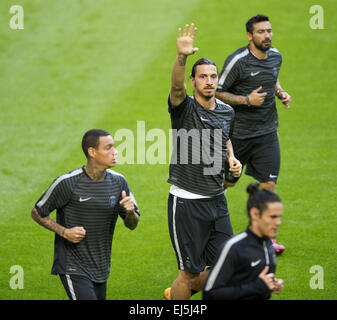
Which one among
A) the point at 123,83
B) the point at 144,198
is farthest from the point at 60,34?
the point at 144,198

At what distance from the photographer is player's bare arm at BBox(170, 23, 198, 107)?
6453 millimetres

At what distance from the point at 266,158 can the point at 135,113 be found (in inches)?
203

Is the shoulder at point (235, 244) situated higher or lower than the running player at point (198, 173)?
lower

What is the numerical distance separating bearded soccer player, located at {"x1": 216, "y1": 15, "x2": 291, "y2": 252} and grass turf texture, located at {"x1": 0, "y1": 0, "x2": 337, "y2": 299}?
3.59 ft

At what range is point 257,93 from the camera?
880 cm

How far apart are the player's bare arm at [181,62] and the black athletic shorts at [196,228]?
107 cm

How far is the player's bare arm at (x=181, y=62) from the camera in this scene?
254 inches

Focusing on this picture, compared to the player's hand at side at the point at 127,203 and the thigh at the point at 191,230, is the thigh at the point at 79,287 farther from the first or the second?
the thigh at the point at 191,230

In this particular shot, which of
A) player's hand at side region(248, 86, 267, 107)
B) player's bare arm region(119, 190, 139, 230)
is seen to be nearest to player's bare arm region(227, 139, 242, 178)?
player's bare arm region(119, 190, 139, 230)

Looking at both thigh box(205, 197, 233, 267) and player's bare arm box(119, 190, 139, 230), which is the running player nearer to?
thigh box(205, 197, 233, 267)

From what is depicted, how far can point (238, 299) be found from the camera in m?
5.38

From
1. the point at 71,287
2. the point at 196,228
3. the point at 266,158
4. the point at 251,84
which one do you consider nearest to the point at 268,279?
the point at 196,228

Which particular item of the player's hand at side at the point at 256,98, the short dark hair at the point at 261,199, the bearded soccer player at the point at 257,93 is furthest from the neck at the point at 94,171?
the player's hand at side at the point at 256,98
